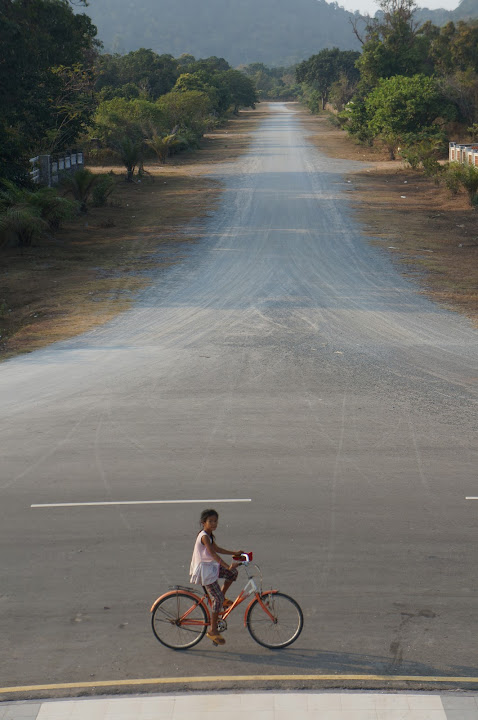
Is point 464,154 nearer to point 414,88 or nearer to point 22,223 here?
point 414,88

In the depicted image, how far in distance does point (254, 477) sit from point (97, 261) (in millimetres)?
15539

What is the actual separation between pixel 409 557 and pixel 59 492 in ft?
14.3

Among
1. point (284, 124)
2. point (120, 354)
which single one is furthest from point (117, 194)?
point (284, 124)

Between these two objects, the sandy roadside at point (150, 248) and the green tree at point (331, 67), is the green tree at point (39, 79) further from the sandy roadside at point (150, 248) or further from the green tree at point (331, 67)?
the green tree at point (331, 67)

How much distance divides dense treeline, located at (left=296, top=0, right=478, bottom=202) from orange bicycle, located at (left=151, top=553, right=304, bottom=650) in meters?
36.0

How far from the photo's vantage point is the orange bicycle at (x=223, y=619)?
6.85 metres

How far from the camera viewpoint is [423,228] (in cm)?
2883

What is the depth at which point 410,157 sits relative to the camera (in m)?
43.8

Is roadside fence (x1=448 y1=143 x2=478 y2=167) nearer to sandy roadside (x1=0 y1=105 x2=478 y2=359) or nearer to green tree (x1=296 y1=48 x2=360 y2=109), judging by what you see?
sandy roadside (x1=0 y1=105 x2=478 y2=359)

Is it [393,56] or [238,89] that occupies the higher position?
[393,56]

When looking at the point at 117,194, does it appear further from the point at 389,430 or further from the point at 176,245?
the point at 389,430

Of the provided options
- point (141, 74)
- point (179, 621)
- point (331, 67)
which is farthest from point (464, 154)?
point (331, 67)

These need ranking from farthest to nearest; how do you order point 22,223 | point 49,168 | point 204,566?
point 49,168 → point 22,223 → point 204,566

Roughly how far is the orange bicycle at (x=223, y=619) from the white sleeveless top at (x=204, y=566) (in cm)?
20
